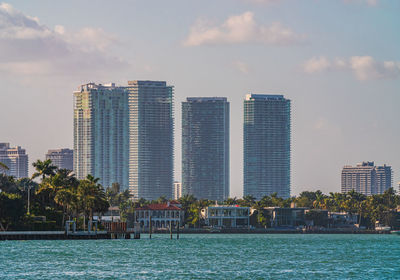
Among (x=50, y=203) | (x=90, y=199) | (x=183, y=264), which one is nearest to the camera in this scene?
(x=183, y=264)

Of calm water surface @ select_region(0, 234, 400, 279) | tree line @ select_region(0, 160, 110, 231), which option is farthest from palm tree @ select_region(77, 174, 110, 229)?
calm water surface @ select_region(0, 234, 400, 279)

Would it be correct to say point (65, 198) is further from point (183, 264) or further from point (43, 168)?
point (183, 264)

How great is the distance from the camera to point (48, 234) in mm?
161625

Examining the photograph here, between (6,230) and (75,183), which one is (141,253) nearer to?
(6,230)

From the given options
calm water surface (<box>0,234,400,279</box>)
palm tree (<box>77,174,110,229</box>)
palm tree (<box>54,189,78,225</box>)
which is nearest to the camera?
calm water surface (<box>0,234,400,279</box>)

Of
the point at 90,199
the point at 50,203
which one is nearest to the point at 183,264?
the point at 90,199

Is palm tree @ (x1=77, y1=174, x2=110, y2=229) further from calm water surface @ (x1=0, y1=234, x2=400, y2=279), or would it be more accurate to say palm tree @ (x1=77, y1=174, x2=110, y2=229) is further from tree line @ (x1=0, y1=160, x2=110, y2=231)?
calm water surface @ (x1=0, y1=234, x2=400, y2=279)

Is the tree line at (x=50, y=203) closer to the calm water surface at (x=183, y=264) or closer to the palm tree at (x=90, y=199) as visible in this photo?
the palm tree at (x=90, y=199)

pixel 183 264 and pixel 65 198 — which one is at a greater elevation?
pixel 65 198

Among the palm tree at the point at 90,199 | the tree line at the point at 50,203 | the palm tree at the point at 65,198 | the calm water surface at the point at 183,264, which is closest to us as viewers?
the calm water surface at the point at 183,264

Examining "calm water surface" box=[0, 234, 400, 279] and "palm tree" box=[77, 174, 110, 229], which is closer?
"calm water surface" box=[0, 234, 400, 279]

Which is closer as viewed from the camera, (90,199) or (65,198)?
(65,198)

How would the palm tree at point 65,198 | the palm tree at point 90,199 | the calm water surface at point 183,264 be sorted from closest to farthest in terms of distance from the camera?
the calm water surface at point 183,264, the palm tree at point 65,198, the palm tree at point 90,199

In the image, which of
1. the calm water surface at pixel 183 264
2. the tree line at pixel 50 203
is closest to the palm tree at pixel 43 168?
the tree line at pixel 50 203
